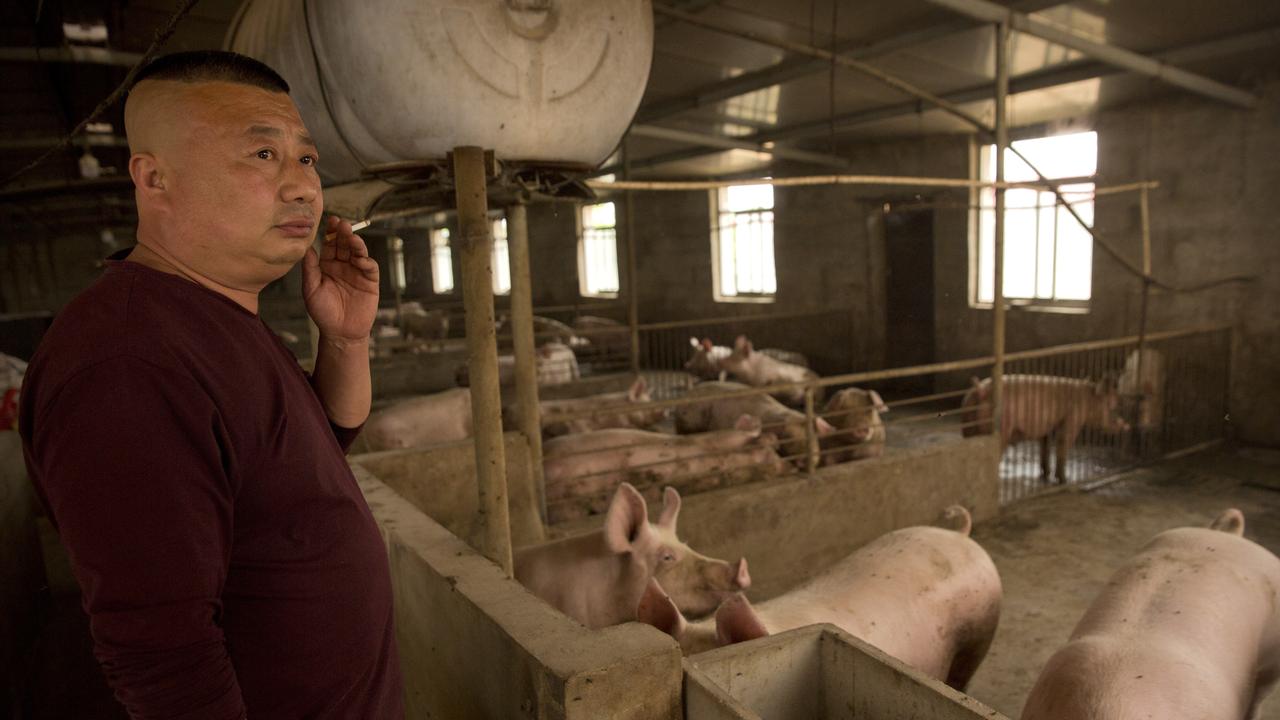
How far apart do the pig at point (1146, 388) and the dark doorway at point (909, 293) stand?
3.33m

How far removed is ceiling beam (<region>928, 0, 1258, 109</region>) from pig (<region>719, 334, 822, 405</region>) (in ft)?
17.2

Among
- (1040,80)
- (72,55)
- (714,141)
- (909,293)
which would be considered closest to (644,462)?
(714,141)

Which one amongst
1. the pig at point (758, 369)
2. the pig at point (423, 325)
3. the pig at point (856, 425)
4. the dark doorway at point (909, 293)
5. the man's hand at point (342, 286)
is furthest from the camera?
the pig at point (423, 325)

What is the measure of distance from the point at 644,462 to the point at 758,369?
5.53m

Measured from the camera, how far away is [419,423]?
661cm

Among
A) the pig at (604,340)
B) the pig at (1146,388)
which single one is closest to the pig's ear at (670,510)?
the pig at (1146,388)

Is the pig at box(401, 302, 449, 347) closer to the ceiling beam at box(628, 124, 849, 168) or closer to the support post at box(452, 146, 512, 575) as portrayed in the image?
the ceiling beam at box(628, 124, 849, 168)

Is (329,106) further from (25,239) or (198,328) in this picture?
(25,239)

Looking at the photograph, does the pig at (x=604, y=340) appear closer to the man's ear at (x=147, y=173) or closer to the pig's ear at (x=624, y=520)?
the pig's ear at (x=624, y=520)

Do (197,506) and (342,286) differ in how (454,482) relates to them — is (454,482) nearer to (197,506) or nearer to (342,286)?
(342,286)

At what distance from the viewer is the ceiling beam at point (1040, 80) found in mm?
6586

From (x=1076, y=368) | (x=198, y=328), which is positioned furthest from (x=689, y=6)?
(x=1076, y=368)

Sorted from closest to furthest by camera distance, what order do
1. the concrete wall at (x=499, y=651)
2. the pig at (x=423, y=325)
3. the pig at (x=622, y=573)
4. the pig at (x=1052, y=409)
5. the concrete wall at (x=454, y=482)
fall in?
the concrete wall at (x=499, y=651)
the pig at (x=622, y=573)
the concrete wall at (x=454, y=482)
the pig at (x=1052, y=409)
the pig at (x=423, y=325)

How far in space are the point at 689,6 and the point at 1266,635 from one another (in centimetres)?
485
